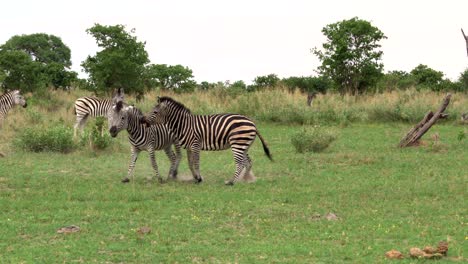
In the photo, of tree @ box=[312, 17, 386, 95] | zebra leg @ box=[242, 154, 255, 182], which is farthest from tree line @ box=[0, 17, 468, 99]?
zebra leg @ box=[242, 154, 255, 182]

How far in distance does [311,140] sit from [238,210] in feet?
26.5

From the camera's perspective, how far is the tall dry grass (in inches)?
1029

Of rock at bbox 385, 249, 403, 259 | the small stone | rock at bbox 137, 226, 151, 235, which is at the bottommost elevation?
the small stone

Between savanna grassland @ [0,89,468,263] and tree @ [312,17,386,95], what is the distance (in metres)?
15.8

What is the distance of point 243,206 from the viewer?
11.1 metres

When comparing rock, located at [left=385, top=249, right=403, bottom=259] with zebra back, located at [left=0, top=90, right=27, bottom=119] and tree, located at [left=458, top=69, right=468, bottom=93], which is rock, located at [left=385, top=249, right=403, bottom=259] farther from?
tree, located at [left=458, top=69, right=468, bottom=93]

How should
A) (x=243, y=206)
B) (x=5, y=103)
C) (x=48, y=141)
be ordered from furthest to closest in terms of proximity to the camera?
(x=5, y=103)
(x=48, y=141)
(x=243, y=206)

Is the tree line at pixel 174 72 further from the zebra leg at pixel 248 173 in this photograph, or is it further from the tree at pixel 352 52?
the zebra leg at pixel 248 173

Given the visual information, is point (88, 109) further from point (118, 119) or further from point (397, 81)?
point (397, 81)

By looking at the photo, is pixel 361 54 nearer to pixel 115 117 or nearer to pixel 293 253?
pixel 115 117

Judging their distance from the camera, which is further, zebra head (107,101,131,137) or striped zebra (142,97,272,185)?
zebra head (107,101,131,137)

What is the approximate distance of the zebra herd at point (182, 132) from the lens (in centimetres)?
1384

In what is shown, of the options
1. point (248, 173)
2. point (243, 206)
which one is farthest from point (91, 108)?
point (243, 206)

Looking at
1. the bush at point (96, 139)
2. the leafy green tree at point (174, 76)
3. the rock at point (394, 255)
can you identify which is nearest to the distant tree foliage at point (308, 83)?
the leafy green tree at point (174, 76)
